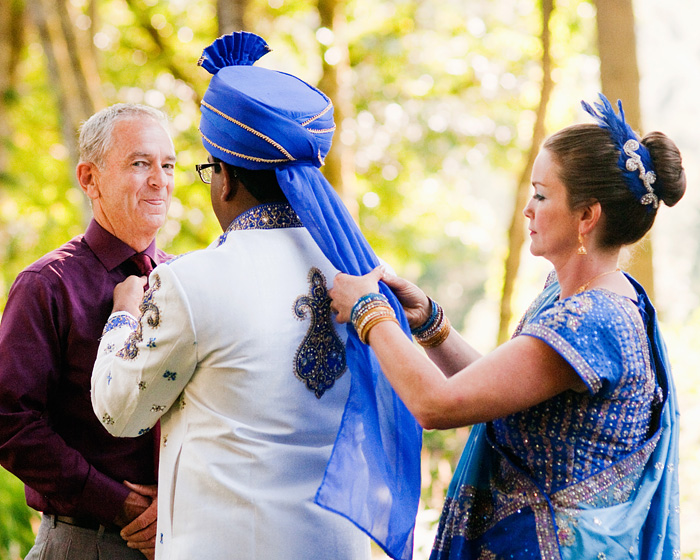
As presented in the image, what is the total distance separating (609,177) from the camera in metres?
2.04

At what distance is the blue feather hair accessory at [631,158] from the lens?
2043 millimetres

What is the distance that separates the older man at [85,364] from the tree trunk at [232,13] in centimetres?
267

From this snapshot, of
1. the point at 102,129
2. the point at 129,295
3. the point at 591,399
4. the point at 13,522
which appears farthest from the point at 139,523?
the point at 13,522

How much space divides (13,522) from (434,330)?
3.25 m

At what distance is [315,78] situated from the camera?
12.1 metres

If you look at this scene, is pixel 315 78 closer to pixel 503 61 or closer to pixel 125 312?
pixel 503 61

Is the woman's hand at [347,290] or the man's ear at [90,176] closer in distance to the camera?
the woman's hand at [347,290]

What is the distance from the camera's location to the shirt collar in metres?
2.55

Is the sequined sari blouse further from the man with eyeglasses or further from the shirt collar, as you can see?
the shirt collar

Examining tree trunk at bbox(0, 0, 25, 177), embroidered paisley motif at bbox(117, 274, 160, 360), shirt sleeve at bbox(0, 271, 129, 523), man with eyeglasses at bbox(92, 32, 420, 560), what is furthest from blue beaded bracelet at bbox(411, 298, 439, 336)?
tree trunk at bbox(0, 0, 25, 177)

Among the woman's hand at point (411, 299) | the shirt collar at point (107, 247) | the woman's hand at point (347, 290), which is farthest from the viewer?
the shirt collar at point (107, 247)

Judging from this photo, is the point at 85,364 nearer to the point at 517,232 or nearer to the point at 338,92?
the point at 517,232

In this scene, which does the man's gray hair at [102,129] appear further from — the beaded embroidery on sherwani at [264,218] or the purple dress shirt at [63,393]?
the beaded embroidery on sherwani at [264,218]

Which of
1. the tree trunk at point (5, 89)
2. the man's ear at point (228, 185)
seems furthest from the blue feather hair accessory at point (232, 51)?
the tree trunk at point (5, 89)
